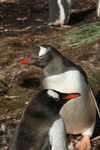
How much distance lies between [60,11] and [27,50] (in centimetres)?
240

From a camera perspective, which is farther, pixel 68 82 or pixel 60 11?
pixel 60 11

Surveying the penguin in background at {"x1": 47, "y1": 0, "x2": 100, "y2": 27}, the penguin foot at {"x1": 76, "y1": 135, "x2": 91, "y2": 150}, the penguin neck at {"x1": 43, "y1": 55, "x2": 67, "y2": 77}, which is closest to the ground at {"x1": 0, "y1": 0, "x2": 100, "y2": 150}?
the penguin foot at {"x1": 76, "y1": 135, "x2": 91, "y2": 150}

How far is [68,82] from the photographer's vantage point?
287cm

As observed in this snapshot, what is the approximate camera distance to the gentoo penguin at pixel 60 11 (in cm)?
785

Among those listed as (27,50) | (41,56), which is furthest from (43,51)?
(27,50)

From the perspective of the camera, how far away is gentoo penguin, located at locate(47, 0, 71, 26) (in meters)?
7.85

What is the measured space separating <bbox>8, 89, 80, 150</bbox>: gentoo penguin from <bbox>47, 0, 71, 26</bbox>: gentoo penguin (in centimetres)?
583

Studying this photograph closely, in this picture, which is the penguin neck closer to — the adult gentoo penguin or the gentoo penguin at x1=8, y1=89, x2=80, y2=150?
the adult gentoo penguin

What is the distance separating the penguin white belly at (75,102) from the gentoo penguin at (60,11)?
497cm

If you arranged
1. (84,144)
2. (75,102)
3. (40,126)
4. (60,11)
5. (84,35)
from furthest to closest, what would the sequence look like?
(60,11) < (84,35) < (84,144) < (75,102) < (40,126)

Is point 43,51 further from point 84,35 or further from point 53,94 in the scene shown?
point 84,35

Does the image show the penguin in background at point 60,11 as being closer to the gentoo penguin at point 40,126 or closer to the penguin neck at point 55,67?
the penguin neck at point 55,67

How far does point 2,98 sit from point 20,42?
2836 mm

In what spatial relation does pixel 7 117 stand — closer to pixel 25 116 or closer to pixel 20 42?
pixel 25 116
